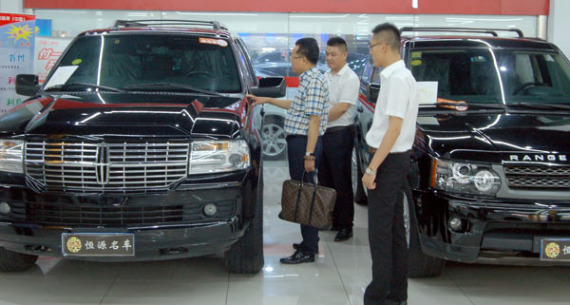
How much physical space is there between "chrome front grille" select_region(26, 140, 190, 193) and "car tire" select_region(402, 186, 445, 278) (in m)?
1.45

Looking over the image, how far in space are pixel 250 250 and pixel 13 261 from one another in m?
1.61

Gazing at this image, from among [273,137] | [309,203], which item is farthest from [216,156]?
[273,137]

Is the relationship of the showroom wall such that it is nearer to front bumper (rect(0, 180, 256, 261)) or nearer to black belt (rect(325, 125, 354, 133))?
black belt (rect(325, 125, 354, 133))

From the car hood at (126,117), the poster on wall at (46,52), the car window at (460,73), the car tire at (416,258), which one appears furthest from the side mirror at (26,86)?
the poster on wall at (46,52)

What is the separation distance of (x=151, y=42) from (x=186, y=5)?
459 cm

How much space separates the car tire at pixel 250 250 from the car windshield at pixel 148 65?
0.90 m

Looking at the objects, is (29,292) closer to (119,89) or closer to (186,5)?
(119,89)

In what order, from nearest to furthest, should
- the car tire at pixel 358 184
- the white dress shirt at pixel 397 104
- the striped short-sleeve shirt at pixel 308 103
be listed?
the white dress shirt at pixel 397 104 → the striped short-sleeve shirt at pixel 308 103 → the car tire at pixel 358 184

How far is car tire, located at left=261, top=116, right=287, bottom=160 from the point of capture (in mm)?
9602

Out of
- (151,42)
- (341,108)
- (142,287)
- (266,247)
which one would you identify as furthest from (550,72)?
(142,287)

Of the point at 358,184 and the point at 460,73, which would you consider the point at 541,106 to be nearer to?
the point at 460,73

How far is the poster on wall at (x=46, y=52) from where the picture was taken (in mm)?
8242

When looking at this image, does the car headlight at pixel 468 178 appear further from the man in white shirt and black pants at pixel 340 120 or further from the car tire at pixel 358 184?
the car tire at pixel 358 184

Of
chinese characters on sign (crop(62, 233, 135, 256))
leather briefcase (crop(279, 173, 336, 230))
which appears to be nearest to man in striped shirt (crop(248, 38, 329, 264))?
leather briefcase (crop(279, 173, 336, 230))
